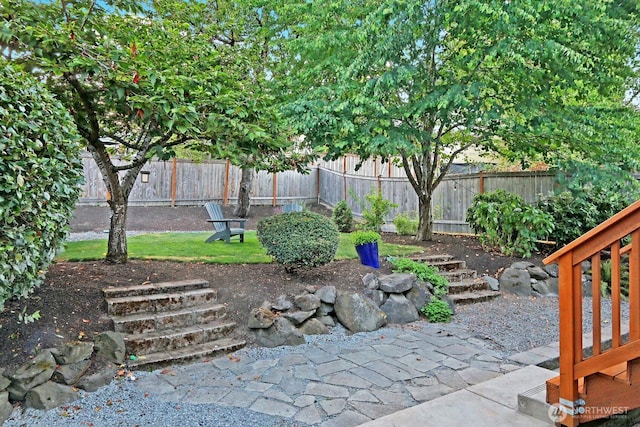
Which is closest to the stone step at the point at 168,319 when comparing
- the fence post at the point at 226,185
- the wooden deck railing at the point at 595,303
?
the wooden deck railing at the point at 595,303

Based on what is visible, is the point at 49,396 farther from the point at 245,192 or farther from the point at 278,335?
the point at 245,192

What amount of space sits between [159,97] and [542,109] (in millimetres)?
5563

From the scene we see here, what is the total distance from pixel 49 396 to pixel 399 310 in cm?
356

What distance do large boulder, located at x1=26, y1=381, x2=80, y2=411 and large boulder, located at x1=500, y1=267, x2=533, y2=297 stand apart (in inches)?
225

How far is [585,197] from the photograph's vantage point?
23.0ft

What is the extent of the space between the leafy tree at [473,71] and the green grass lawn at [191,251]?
1.85 metres

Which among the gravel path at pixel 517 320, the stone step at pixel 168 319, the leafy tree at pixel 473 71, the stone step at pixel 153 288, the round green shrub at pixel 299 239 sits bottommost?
the gravel path at pixel 517 320

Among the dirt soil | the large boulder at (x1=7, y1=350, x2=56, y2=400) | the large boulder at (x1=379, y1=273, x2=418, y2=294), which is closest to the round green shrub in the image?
the dirt soil

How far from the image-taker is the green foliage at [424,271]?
5.54 m

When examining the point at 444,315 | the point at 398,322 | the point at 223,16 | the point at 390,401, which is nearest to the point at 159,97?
the point at 390,401

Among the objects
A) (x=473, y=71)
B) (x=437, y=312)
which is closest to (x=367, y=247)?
(x=437, y=312)

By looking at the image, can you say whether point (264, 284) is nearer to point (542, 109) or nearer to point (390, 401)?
point (390, 401)

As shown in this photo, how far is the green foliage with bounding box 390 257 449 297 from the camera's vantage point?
5.54 m

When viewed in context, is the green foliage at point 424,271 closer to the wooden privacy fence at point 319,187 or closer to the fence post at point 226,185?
the wooden privacy fence at point 319,187
